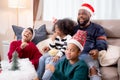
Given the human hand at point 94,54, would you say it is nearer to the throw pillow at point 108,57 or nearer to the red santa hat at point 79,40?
the throw pillow at point 108,57

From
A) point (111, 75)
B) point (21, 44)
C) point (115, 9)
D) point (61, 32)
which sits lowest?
point (111, 75)

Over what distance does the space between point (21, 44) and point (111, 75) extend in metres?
1.21

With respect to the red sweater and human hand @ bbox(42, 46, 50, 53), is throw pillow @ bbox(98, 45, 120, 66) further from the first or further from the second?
→ the red sweater

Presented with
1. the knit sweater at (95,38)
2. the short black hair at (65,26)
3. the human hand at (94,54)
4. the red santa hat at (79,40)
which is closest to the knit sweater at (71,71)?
the red santa hat at (79,40)

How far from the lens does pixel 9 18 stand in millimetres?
4309

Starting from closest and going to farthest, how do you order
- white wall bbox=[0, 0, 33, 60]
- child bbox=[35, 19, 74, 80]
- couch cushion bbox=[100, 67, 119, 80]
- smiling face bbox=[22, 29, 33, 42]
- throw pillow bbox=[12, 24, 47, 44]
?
1. couch cushion bbox=[100, 67, 119, 80]
2. child bbox=[35, 19, 74, 80]
3. smiling face bbox=[22, 29, 33, 42]
4. throw pillow bbox=[12, 24, 47, 44]
5. white wall bbox=[0, 0, 33, 60]

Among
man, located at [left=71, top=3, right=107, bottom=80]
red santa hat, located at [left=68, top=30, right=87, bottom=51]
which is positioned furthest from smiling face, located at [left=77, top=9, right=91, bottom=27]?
red santa hat, located at [left=68, top=30, right=87, bottom=51]

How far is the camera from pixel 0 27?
4.33 meters

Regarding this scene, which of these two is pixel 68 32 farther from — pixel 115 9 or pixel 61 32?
pixel 115 9

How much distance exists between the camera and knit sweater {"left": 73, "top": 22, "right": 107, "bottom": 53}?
2727 millimetres

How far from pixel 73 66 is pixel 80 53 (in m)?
0.23

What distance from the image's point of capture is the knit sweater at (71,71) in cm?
204

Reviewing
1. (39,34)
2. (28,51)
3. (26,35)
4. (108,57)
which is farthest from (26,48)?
(108,57)

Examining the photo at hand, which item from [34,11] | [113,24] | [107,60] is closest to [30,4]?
[34,11]
